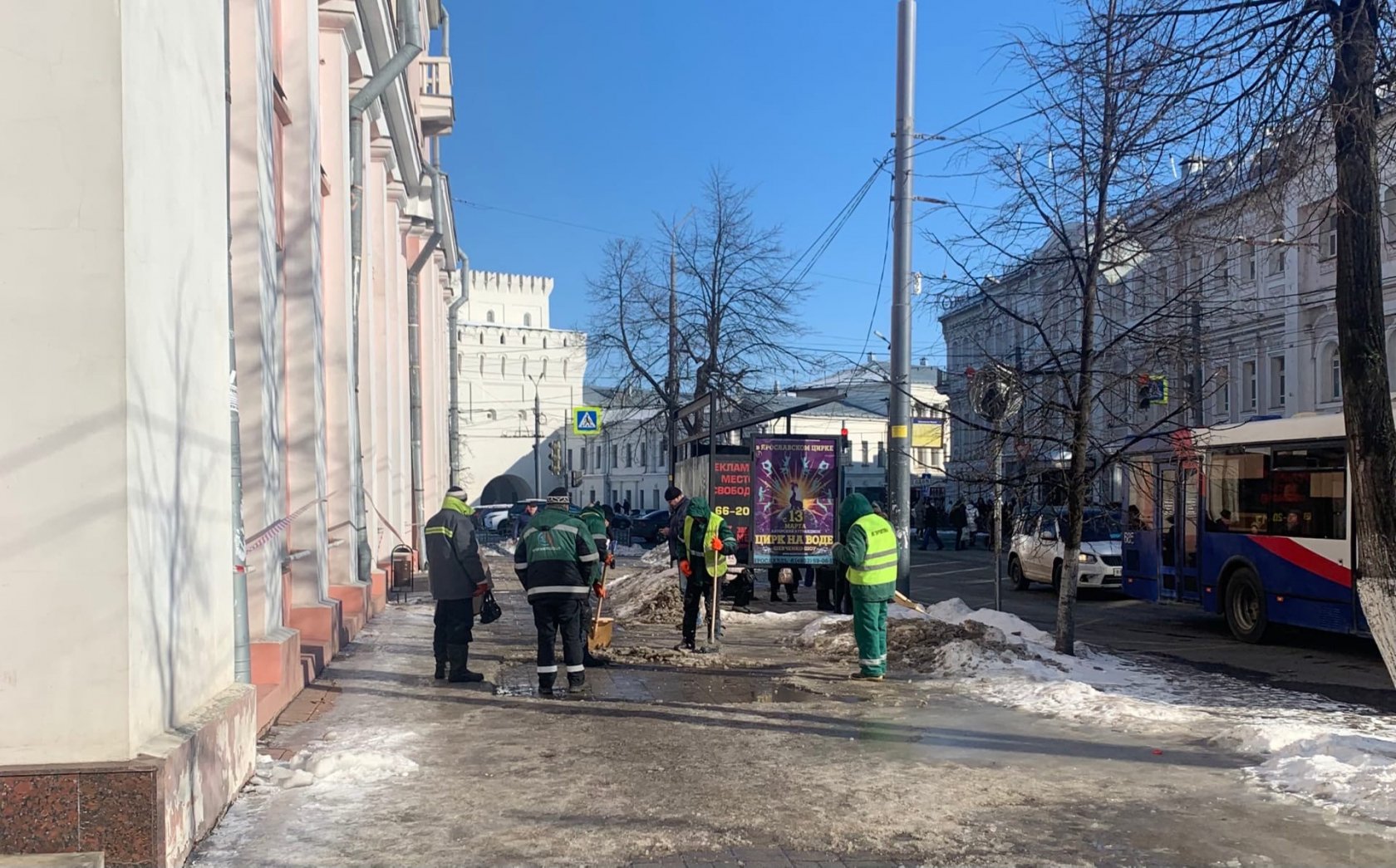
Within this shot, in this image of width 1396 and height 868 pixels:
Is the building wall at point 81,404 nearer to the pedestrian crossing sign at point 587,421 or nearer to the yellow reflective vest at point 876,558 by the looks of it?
the yellow reflective vest at point 876,558

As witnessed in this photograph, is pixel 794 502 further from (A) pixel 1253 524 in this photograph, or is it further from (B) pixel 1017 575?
(B) pixel 1017 575

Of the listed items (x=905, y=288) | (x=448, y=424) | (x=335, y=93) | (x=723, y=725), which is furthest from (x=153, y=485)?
(x=448, y=424)

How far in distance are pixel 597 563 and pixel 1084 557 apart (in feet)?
44.8

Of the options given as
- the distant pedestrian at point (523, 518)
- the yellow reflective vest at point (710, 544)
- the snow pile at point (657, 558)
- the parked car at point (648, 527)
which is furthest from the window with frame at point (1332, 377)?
Result: the yellow reflective vest at point (710, 544)

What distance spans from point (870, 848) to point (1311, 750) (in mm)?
3380

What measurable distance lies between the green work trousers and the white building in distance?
188ft

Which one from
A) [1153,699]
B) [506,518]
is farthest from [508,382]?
[1153,699]

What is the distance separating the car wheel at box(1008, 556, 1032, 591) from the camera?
2416 centimetres

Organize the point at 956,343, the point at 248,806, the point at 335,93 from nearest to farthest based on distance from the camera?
the point at 248,806 < the point at 335,93 < the point at 956,343

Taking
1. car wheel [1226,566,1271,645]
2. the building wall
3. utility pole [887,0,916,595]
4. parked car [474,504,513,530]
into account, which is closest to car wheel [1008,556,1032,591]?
car wheel [1226,566,1271,645]

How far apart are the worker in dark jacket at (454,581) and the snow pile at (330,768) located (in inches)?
109

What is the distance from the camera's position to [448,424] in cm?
3997

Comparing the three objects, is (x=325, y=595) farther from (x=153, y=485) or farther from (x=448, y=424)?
(x=448, y=424)

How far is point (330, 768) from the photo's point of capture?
6.76 meters
